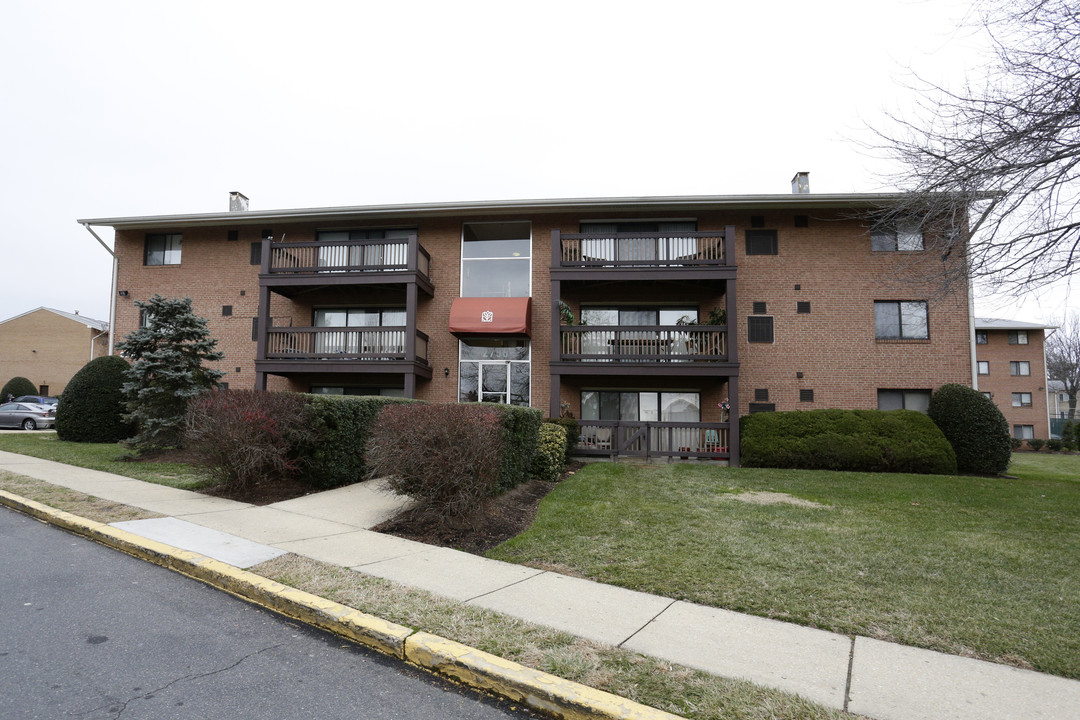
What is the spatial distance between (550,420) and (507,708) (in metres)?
11.9

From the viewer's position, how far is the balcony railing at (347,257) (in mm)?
17500

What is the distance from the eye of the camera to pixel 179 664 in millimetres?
3445

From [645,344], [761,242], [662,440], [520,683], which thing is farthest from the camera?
[761,242]

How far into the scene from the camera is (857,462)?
46.3 feet

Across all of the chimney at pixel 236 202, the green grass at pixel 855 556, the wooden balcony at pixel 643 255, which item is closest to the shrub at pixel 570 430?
the green grass at pixel 855 556

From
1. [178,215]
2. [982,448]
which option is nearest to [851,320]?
[982,448]

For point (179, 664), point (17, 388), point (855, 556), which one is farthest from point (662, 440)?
point (17, 388)

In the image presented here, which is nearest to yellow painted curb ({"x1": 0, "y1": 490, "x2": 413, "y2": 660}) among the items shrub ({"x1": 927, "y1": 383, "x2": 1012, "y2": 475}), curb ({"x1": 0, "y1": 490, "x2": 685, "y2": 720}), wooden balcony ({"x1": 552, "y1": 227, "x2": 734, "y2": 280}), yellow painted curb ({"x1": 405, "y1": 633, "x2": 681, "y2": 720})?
curb ({"x1": 0, "y1": 490, "x2": 685, "y2": 720})

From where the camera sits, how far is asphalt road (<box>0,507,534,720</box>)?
300cm

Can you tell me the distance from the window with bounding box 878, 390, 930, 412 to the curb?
667 inches

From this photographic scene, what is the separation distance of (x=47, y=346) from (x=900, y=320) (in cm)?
5191

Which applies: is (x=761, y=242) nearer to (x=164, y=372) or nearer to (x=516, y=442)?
(x=516, y=442)

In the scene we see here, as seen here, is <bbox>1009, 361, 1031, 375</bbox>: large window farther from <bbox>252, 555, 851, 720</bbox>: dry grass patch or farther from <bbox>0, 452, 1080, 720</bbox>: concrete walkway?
<bbox>252, 555, 851, 720</bbox>: dry grass patch

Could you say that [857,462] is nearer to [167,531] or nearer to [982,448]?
[982,448]
